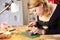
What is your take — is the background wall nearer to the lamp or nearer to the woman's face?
the lamp

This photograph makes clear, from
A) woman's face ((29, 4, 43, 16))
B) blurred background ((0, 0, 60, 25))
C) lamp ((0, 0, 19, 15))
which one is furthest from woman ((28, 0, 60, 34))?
lamp ((0, 0, 19, 15))

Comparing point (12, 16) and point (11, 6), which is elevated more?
point (11, 6)

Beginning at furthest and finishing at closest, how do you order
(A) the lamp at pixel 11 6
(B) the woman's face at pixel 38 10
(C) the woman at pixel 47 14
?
(A) the lamp at pixel 11 6 → (B) the woman's face at pixel 38 10 → (C) the woman at pixel 47 14

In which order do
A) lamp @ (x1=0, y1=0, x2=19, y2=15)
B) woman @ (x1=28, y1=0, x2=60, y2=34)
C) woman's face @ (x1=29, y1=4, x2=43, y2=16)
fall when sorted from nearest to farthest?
1. woman @ (x1=28, y1=0, x2=60, y2=34)
2. woman's face @ (x1=29, y1=4, x2=43, y2=16)
3. lamp @ (x1=0, y1=0, x2=19, y2=15)

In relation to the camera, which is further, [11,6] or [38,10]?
[11,6]

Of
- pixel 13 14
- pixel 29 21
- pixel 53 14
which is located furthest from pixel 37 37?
pixel 13 14

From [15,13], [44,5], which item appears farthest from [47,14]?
[15,13]

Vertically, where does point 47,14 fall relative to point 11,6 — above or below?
below

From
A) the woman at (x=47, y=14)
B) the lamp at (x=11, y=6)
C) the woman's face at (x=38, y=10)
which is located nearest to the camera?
the woman at (x=47, y=14)

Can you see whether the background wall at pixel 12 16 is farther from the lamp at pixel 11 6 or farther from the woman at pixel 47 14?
the woman at pixel 47 14

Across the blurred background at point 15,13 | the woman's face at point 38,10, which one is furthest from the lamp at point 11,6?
the woman's face at point 38,10

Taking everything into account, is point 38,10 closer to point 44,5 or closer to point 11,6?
point 44,5

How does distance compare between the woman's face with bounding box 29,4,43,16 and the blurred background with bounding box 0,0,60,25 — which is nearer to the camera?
the woman's face with bounding box 29,4,43,16

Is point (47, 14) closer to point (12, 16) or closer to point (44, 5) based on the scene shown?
point (44, 5)
